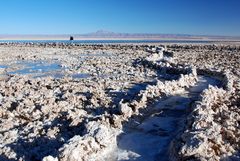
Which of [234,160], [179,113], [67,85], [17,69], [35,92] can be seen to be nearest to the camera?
→ [234,160]

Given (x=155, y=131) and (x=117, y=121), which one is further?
(x=117, y=121)

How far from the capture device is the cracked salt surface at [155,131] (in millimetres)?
8016

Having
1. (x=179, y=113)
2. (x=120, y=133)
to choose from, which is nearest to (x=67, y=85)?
(x=179, y=113)

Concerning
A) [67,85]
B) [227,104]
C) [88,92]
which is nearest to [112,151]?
[227,104]

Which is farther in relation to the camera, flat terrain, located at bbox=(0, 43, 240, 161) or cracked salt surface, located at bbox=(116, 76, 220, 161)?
cracked salt surface, located at bbox=(116, 76, 220, 161)

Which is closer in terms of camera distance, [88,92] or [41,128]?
[41,128]

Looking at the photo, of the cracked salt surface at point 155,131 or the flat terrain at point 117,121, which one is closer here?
the flat terrain at point 117,121

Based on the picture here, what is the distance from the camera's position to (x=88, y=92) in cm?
1477

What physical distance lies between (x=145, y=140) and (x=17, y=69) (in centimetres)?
1656

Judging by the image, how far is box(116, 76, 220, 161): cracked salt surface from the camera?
26.3 feet

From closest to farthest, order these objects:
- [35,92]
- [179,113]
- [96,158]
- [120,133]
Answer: [96,158]
[120,133]
[179,113]
[35,92]

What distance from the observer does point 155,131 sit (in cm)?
962

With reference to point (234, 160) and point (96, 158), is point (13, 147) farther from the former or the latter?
point (234, 160)

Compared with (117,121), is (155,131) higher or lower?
lower
